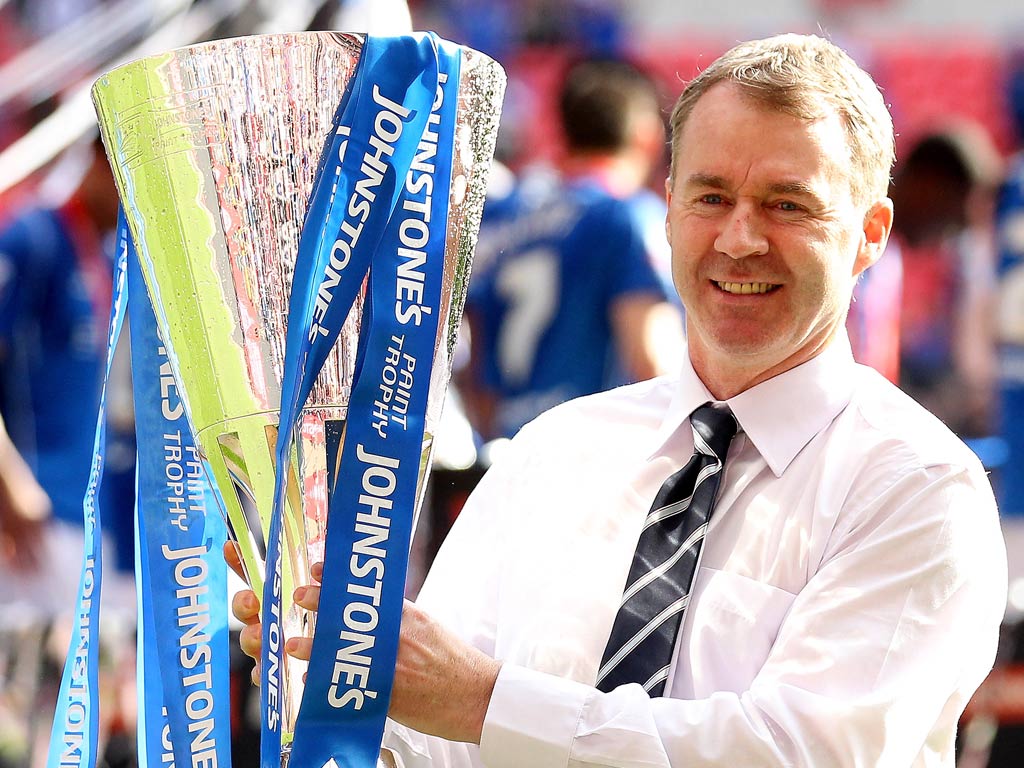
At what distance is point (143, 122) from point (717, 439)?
28.4 inches

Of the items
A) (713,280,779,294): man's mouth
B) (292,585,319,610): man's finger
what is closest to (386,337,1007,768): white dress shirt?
(713,280,779,294): man's mouth

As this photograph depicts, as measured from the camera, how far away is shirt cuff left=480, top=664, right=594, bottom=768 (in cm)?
148

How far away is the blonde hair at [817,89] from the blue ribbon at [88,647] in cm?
70

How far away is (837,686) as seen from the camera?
4.82ft

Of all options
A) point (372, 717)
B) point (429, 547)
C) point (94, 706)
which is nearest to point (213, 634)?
point (94, 706)

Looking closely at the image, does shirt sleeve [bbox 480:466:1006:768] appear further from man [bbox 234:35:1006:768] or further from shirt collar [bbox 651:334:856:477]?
shirt collar [bbox 651:334:856:477]

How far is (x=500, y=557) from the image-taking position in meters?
1.82

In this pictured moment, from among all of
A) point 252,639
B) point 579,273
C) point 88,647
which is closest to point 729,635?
point 252,639

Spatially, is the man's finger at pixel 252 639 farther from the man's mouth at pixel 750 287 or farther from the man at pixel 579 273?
the man at pixel 579 273

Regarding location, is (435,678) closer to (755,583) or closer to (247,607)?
(247,607)

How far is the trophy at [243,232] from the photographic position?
138 cm

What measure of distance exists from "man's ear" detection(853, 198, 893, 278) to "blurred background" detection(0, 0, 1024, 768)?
19.8 inches

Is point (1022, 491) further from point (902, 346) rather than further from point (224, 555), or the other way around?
point (224, 555)

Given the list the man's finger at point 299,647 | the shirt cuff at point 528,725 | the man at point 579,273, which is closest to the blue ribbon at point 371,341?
the man's finger at point 299,647
